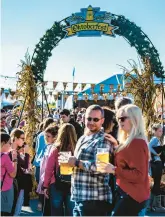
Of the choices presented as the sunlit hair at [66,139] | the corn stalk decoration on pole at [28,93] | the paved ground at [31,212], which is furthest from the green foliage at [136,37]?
the sunlit hair at [66,139]

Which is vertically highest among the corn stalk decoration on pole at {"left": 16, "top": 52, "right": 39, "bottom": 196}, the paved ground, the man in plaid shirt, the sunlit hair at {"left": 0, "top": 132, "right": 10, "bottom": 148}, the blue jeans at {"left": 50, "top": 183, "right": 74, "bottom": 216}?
the corn stalk decoration on pole at {"left": 16, "top": 52, "right": 39, "bottom": 196}

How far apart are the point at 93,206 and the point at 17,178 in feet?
8.21

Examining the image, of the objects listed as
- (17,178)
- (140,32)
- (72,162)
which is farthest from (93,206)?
(140,32)

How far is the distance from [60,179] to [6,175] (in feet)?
2.37

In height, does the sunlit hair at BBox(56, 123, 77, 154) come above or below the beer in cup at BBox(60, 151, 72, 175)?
above

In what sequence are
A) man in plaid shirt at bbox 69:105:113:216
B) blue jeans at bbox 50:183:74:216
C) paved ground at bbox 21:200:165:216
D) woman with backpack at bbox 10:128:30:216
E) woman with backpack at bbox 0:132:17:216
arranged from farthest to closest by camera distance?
paved ground at bbox 21:200:165:216 → woman with backpack at bbox 10:128:30:216 → blue jeans at bbox 50:183:74:216 → woman with backpack at bbox 0:132:17:216 → man in plaid shirt at bbox 69:105:113:216

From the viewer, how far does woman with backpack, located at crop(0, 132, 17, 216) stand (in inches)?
185

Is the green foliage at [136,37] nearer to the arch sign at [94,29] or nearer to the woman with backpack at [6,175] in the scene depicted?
the arch sign at [94,29]

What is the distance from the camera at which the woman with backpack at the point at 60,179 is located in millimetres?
4742

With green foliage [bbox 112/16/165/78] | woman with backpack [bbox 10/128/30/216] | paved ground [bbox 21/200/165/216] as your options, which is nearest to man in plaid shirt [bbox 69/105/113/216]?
woman with backpack [bbox 10/128/30/216]

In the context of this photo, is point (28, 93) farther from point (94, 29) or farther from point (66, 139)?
point (66, 139)

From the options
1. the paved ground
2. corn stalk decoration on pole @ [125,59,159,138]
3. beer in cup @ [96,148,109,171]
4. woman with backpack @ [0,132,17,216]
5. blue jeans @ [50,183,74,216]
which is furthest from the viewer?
corn stalk decoration on pole @ [125,59,159,138]

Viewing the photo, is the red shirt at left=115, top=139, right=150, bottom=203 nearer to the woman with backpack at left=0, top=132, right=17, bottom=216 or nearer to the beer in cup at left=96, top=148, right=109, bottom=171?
the beer in cup at left=96, top=148, right=109, bottom=171

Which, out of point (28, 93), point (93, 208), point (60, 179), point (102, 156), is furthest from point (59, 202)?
point (28, 93)
